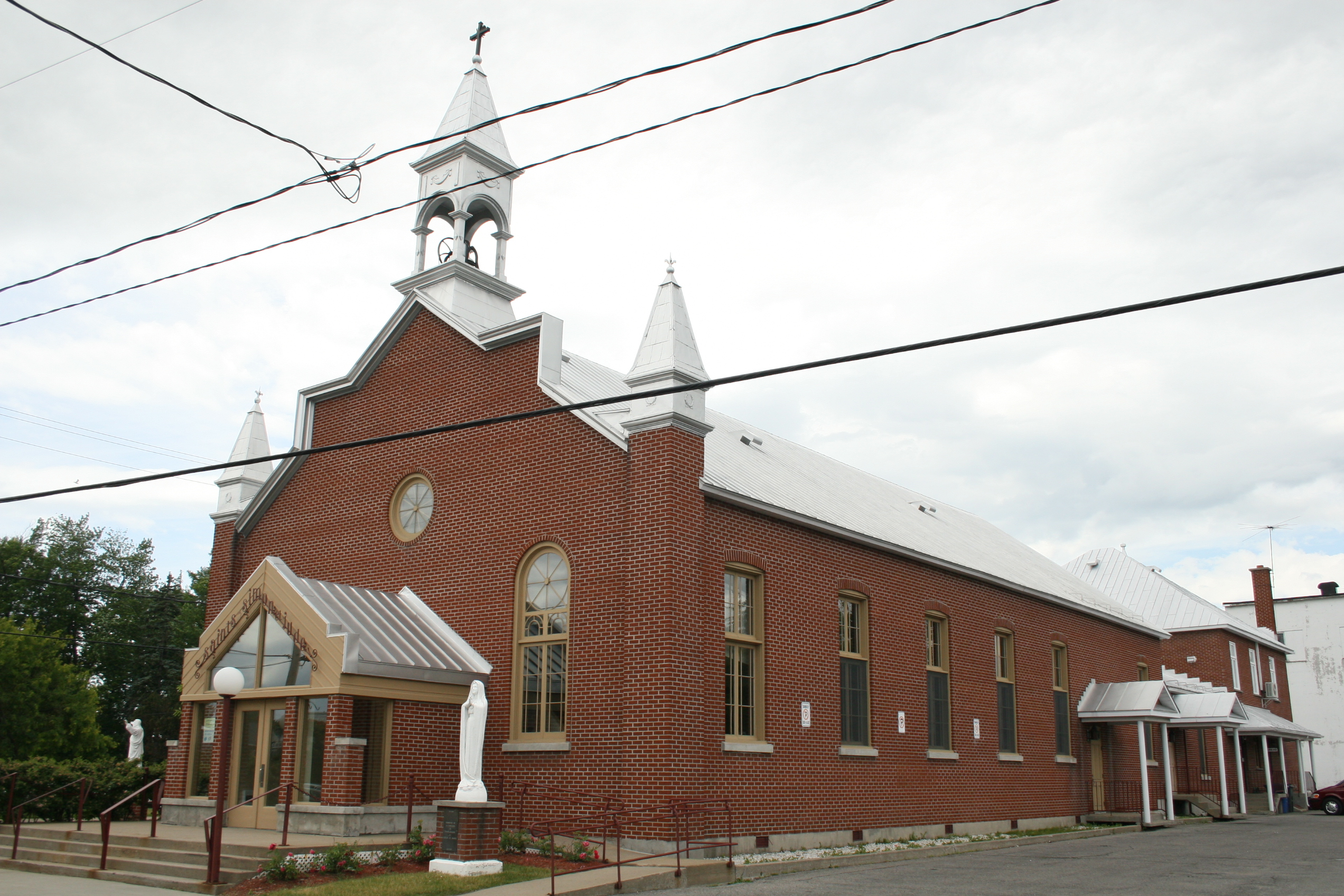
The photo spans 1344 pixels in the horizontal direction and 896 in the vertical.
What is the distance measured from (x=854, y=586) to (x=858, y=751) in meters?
3.15

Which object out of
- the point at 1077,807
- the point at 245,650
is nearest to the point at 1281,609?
the point at 1077,807

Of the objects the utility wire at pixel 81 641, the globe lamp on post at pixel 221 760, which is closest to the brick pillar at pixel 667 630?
the globe lamp on post at pixel 221 760

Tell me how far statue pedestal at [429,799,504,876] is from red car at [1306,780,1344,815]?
37701 millimetres

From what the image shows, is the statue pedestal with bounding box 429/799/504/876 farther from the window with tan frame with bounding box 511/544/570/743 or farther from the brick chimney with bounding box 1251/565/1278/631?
the brick chimney with bounding box 1251/565/1278/631

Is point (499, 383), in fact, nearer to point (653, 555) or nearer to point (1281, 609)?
point (653, 555)

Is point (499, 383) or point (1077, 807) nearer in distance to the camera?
point (499, 383)

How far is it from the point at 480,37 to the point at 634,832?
17.4 meters

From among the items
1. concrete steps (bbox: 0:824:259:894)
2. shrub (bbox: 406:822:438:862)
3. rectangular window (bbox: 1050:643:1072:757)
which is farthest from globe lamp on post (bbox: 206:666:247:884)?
Result: rectangular window (bbox: 1050:643:1072:757)

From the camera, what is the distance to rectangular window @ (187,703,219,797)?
20.0m

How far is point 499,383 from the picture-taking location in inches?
827

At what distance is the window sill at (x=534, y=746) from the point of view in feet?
59.6

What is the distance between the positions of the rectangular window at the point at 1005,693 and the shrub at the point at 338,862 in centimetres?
1732

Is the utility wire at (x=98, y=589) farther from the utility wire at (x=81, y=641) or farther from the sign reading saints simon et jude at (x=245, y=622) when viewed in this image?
the sign reading saints simon et jude at (x=245, y=622)

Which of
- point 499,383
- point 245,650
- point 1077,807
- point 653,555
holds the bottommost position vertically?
point 1077,807
